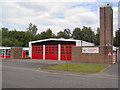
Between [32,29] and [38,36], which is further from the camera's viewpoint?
[32,29]

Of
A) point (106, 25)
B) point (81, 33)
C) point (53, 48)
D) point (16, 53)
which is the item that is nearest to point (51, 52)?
point (53, 48)

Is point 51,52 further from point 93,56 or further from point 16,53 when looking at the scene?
point 93,56

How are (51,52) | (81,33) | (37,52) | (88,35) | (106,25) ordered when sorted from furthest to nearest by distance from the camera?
(81,33) → (88,35) → (37,52) → (51,52) → (106,25)

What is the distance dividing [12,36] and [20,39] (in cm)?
471

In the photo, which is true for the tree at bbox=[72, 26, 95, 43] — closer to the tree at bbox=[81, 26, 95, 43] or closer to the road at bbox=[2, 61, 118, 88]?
the tree at bbox=[81, 26, 95, 43]

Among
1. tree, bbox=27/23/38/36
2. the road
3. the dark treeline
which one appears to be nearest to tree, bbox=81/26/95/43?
the dark treeline

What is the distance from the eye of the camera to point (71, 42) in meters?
31.7

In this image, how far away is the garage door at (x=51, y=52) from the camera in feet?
108

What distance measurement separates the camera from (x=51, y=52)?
33562 mm

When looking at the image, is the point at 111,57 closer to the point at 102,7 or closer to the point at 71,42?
the point at 71,42

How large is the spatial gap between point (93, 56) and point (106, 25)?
9.85m

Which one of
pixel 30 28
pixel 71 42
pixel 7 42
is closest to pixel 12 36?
pixel 7 42

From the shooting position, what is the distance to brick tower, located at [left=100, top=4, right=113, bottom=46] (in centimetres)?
3131

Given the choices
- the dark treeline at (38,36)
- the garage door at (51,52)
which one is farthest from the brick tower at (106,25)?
the dark treeline at (38,36)
